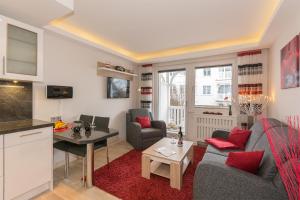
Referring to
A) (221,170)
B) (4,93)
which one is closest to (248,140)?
(221,170)

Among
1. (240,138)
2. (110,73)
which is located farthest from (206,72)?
(110,73)

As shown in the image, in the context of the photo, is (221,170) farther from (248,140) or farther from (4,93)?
(4,93)

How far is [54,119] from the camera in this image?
2.70 m

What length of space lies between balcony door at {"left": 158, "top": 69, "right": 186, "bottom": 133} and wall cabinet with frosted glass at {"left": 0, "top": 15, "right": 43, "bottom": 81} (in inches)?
125

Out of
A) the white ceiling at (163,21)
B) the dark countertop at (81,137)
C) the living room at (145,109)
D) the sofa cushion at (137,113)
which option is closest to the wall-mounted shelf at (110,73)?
the living room at (145,109)

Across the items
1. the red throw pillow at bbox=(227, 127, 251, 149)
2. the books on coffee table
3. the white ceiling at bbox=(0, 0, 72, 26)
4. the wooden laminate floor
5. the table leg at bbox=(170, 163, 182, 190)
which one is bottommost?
the wooden laminate floor

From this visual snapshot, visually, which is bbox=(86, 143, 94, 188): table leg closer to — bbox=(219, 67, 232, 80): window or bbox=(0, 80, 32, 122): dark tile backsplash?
bbox=(0, 80, 32, 122): dark tile backsplash

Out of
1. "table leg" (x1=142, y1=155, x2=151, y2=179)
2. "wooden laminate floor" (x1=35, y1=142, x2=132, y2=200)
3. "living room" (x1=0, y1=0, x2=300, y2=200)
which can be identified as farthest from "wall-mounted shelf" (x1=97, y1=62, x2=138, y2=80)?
"table leg" (x1=142, y1=155, x2=151, y2=179)

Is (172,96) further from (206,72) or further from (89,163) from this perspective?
(89,163)

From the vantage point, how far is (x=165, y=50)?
4.15 metres

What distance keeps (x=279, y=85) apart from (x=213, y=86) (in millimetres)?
1539

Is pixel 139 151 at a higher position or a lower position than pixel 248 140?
lower

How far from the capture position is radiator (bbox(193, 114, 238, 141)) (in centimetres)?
363

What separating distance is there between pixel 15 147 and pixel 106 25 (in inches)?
86.9
